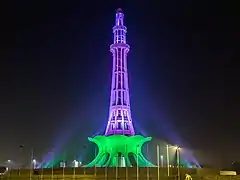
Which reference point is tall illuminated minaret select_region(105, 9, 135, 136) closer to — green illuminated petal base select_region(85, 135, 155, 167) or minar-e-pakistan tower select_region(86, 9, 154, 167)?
minar-e-pakistan tower select_region(86, 9, 154, 167)

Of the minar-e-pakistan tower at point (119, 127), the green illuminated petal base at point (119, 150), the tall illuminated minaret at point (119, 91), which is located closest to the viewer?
the green illuminated petal base at point (119, 150)

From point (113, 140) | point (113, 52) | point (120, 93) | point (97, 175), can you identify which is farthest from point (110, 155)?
point (97, 175)

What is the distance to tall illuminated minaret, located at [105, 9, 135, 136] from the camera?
193 feet

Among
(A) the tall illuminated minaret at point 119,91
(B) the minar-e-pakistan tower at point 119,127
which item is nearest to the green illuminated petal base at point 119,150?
(B) the minar-e-pakistan tower at point 119,127

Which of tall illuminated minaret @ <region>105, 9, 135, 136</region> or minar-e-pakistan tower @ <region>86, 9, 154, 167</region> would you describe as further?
tall illuminated minaret @ <region>105, 9, 135, 136</region>

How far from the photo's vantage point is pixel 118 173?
131 feet

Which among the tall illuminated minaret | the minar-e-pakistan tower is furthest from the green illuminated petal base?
the tall illuminated minaret

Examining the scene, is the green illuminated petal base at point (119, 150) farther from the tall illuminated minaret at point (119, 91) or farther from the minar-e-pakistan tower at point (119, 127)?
the tall illuminated minaret at point (119, 91)

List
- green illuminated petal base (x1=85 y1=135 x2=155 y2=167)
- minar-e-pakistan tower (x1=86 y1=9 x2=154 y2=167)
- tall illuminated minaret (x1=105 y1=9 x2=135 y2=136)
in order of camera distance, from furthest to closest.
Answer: tall illuminated minaret (x1=105 y1=9 x2=135 y2=136)
minar-e-pakistan tower (x1=86 y1=9 x2=154 y2=167)
green illuminated petal base (x1=85 y1=135 x2=155 y2=167)

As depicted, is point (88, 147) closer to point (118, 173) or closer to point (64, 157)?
point (64, 157)

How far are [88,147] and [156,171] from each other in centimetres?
2776

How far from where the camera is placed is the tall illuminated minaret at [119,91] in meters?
58.8

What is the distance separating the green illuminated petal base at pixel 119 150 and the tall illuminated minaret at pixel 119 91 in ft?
3.73

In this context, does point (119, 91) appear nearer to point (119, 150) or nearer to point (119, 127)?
point (119, 127)
